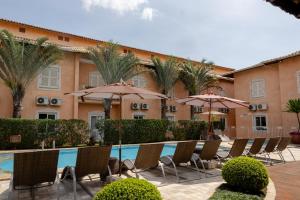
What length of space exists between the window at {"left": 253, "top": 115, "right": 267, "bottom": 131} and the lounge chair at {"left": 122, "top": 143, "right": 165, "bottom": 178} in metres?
18.4

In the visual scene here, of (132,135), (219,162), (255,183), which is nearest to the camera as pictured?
(255,183)

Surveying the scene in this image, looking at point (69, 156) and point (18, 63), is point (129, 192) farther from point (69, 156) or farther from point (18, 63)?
point (18, 63)

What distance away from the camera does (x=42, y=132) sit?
557 inches

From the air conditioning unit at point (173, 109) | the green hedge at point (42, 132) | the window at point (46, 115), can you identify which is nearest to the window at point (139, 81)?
the air conditioning unit at point (173, 109)

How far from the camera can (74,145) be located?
15.0 m

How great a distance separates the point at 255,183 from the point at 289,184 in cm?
157

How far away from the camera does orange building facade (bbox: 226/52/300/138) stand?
19.8 m

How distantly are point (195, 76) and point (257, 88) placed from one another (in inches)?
231

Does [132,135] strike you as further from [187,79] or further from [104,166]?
[104,166]

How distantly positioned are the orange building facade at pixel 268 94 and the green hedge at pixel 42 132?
1507 centimetres

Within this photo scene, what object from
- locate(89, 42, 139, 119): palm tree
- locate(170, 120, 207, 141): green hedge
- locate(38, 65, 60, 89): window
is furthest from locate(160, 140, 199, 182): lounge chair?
locate(38, 65, 60, 89): window

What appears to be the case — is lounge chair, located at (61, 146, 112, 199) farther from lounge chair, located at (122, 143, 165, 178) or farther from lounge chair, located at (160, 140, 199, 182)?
Answer: lounge chair, located at (160, 140, 199, 182)

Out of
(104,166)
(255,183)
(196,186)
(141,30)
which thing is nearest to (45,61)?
(141,30)

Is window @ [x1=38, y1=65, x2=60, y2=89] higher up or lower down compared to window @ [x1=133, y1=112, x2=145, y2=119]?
higher up
